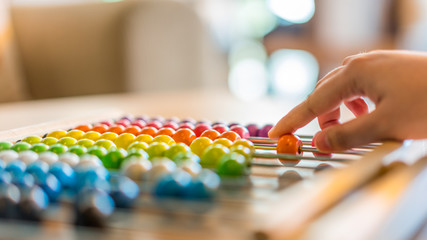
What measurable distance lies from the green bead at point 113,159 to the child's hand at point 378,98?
368 millimetres

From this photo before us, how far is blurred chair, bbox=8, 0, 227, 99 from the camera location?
125 inches

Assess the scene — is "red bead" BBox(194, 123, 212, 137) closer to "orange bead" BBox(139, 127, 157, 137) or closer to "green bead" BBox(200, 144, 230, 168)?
"orange bead" BBox(139, 127, 157, 137)

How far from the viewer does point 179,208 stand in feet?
2.02

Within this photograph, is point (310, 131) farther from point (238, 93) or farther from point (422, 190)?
point (238, 93)

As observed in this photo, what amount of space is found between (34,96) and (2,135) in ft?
7.58

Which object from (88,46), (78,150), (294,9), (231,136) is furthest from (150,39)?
(78,150)

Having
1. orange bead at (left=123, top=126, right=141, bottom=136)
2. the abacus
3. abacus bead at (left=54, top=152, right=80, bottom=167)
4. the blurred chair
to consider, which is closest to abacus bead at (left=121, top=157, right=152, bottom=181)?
the abacus

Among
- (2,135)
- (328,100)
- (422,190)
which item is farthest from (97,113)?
(422,190)

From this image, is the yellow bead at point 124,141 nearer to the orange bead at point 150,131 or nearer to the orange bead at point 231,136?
the orange bead at point 150,131

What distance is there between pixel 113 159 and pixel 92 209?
326 millimetres

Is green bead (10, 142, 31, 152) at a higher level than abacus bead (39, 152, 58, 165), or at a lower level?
higher

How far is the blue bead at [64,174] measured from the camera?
0.71 m

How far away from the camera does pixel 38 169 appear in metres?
0.74

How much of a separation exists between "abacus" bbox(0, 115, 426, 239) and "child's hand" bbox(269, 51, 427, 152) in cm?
4
